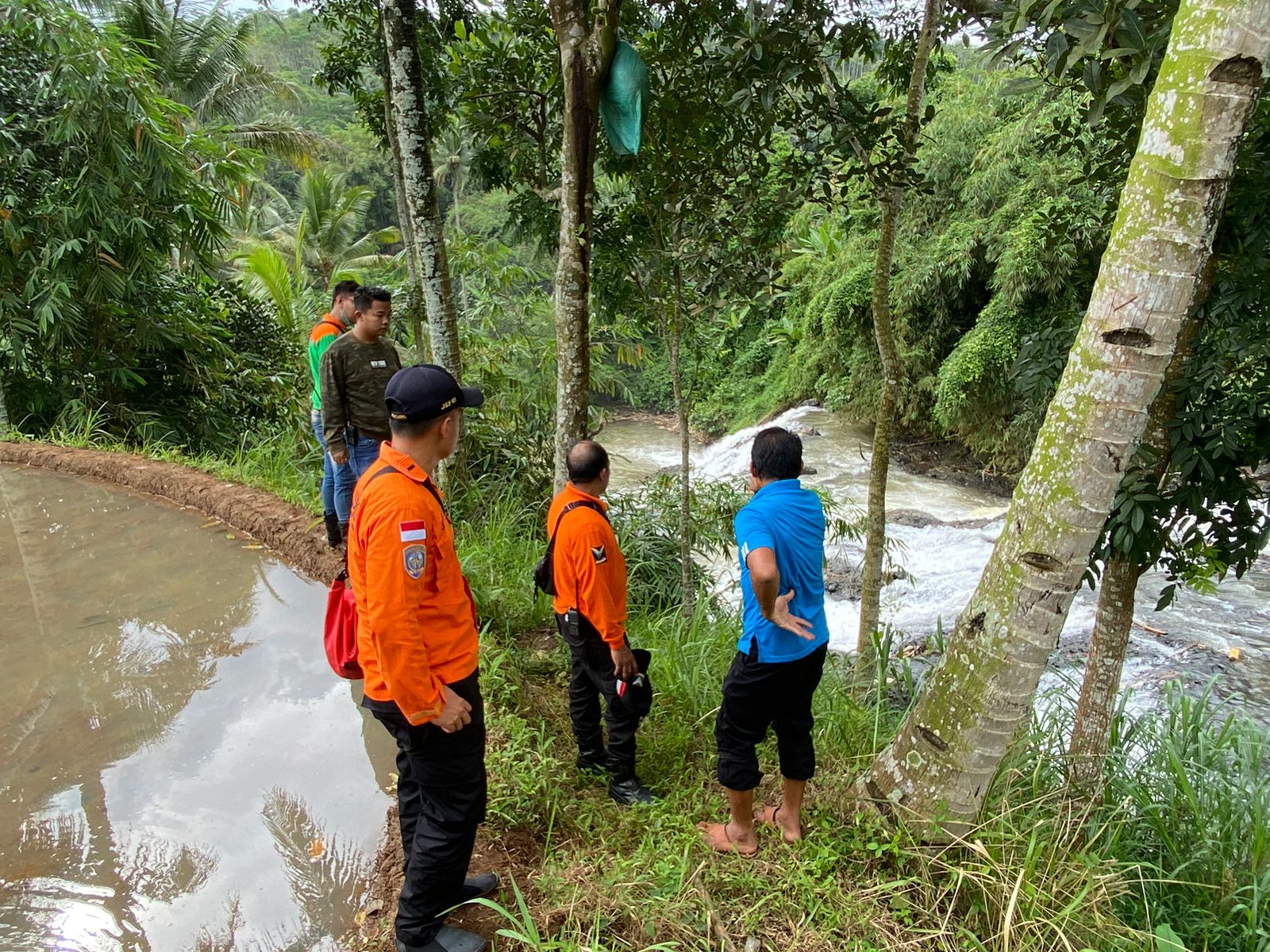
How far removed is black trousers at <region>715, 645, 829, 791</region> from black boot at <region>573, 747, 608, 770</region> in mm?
717

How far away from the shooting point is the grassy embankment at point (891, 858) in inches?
86.0

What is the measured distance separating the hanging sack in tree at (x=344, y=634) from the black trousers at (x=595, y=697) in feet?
2.84

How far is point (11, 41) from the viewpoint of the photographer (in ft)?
26.2

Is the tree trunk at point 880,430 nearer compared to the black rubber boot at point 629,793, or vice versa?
the black rubber boot at point 629,793

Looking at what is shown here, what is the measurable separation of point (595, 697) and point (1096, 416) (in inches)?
81.0

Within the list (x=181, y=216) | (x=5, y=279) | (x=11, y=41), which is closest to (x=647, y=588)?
(x=181, y=216)

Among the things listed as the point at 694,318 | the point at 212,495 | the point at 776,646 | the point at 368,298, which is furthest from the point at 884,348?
the point at 212,495

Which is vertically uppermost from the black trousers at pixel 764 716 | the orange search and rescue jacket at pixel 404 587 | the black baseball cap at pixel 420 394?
the black baseball cap at pixel 420 394

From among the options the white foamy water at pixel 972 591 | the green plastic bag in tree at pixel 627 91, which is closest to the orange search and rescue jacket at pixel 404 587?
the green plastic bag in tree at pixel 627 91

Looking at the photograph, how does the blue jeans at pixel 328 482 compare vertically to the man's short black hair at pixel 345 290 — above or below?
below

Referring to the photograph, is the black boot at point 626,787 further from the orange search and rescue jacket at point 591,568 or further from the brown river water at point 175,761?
the brown river water at point 175,761

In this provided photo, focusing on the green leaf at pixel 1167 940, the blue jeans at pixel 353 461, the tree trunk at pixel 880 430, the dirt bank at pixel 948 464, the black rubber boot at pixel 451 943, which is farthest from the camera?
the dirt bank at pixel 948 464

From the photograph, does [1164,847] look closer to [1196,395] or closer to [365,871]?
[1196,395]

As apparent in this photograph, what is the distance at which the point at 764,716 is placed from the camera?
8.65ft
